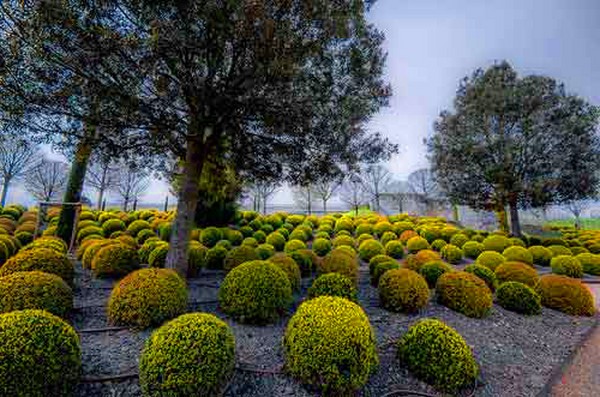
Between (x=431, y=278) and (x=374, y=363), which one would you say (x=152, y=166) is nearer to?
(x=374, y=363)

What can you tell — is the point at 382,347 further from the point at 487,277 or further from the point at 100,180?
the point at 100,180

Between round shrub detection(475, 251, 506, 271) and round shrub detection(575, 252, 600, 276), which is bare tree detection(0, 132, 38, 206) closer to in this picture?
round shrub detection(475, 251, 506, 271)

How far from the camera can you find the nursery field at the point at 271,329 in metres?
2.29

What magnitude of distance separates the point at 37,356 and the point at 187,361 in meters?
1.14

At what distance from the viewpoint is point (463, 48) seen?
20.9 feet

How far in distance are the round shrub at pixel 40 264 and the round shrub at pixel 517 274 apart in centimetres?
891

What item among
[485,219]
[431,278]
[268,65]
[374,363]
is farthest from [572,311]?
[485,219]

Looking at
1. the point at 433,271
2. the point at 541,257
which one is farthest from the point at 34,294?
the point at 541,257

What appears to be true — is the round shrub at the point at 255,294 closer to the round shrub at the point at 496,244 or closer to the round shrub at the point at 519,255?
the round shrub at the point at 519,255

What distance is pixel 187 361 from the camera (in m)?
2.27

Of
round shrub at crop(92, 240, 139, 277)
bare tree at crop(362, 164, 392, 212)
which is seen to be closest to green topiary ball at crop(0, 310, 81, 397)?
round shrub at crop(92, 240, 139, 277)

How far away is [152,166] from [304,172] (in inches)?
152

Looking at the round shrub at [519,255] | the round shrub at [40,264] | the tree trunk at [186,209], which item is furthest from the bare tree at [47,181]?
the round shrub at [519,255]

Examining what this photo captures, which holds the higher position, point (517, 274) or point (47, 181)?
point (47, 181)
